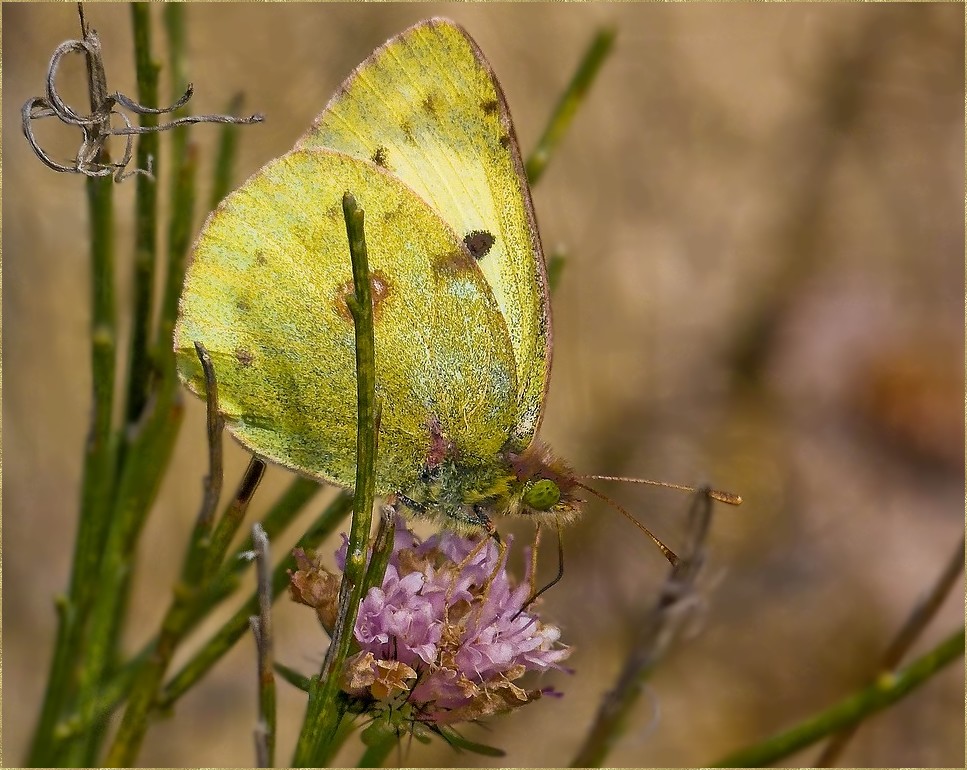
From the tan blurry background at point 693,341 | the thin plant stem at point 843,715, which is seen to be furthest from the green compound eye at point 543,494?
the tan blurry background at point 693,341

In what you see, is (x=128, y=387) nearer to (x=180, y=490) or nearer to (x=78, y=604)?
(x=78, y=604)

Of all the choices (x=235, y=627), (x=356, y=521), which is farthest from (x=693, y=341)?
(x=356, y=521)

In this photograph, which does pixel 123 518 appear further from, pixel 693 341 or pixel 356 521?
pixel 693 341

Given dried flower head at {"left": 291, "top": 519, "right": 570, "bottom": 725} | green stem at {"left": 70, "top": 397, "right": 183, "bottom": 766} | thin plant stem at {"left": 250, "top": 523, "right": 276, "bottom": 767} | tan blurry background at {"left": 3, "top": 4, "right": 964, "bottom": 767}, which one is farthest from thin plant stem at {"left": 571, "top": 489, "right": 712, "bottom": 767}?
tan blurry background at {"left": 3, "top": 4, "right": 964, "bottom": 767}

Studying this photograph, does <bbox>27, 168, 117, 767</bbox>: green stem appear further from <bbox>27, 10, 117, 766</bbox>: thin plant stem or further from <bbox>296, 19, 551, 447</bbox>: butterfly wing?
<bbox>296, 19, 551, 447</bbox>: butterfly wing

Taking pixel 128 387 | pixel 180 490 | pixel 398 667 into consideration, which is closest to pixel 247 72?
pixel 180 490

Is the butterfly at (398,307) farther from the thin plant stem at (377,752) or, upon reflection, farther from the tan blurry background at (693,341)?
the tan blurry background at (693,341)
